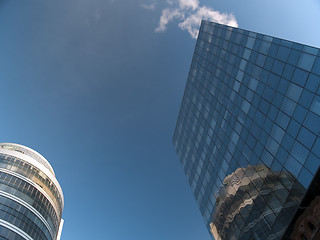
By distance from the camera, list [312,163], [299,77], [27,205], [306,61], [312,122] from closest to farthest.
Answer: [312,163] → [312,122] → [306,61] → [299,77] → [27,205]

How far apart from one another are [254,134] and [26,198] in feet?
158

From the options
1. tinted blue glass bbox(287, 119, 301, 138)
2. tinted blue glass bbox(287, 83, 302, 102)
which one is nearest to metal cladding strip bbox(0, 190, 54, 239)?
tinted blue glass bbox(287, 119, 301, 138)

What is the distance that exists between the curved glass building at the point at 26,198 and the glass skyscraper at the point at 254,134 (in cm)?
3440

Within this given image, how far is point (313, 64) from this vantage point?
2055 centimetres

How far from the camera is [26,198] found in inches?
1917

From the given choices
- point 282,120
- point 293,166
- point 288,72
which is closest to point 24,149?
point 282,120

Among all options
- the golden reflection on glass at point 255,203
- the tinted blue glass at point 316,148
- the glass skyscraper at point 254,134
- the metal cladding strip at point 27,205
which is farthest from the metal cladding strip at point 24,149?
the tinted blue glass at point 316,148

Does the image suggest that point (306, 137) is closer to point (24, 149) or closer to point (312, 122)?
point (312, 122)

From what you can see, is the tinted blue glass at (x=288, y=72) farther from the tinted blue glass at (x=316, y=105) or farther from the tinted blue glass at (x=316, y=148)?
the tinted blue glass at (x=316, y=148)

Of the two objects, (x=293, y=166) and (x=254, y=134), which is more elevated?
(x=254, y=134)

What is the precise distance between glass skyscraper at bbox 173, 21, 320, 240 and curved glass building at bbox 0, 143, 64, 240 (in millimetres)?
34404

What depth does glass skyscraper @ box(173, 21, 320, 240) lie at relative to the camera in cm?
2027

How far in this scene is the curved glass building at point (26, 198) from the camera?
43500 millimetres

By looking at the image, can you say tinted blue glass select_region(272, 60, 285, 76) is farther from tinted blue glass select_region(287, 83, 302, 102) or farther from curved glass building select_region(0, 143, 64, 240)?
curved glass building select_region(0, 143, 64, 240)
